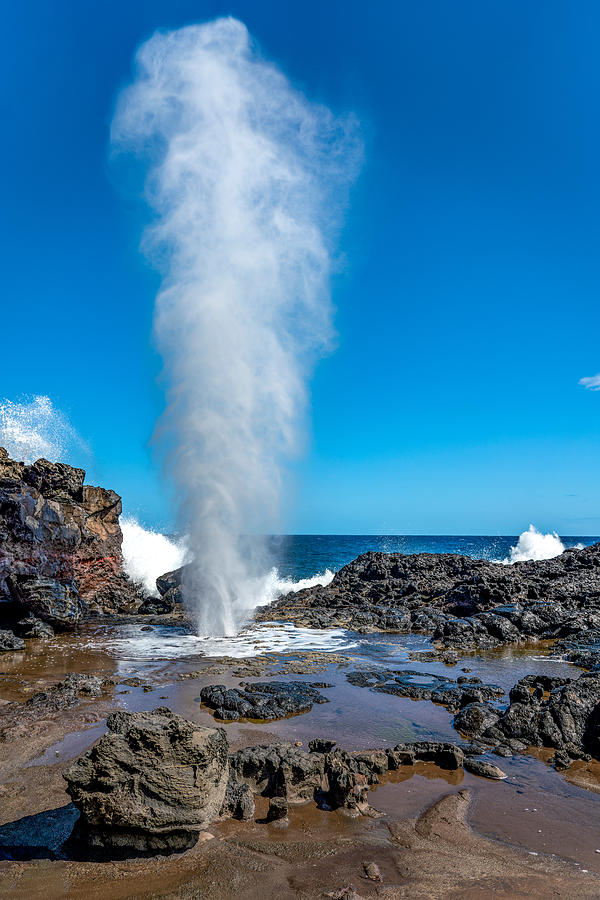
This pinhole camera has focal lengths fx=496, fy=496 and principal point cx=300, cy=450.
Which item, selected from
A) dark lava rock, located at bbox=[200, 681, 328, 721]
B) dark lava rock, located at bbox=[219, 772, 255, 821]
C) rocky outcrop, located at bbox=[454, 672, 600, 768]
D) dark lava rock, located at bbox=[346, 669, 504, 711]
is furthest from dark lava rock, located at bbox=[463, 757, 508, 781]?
dark lava rock, located at bbox=[200, 681, 328, 721]

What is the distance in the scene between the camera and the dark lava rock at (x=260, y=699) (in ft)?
25.3

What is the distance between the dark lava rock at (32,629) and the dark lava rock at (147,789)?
1104 cm

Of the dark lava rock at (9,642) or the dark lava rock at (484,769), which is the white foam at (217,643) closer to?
the dark lava rock at (9,642)

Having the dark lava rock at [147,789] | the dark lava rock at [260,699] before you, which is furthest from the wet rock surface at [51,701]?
the dark lava rock at [147,789]

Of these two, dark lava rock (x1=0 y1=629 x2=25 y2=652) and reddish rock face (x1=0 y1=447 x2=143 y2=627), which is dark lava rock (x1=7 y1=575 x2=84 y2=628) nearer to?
reddish rock face (x1=0 y1=447 x2=143 y2=627)

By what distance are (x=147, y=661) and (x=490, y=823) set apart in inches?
331

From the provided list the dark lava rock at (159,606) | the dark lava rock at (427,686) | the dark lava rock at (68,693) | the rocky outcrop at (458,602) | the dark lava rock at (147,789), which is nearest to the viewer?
the dark lava rock at (147,789)

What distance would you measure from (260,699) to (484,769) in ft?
12.1

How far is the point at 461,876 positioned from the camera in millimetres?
3902

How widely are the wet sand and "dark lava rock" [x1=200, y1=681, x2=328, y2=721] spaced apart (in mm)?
326

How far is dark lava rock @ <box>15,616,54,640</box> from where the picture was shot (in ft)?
44.8

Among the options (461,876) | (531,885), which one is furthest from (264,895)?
(531,885)

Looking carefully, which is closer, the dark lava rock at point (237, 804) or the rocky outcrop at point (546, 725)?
the dark lava rock at point (237, 804)

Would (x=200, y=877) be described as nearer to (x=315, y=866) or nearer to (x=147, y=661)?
(x=315, y=866)
